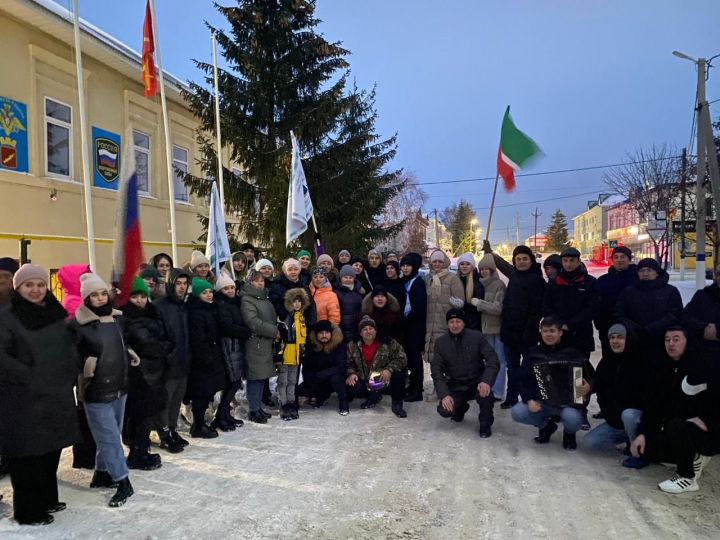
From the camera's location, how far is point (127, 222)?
4.87 metres

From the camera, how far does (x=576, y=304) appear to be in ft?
18.5

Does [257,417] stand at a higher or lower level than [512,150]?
lower

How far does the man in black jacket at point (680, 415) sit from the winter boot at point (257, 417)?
3.80m

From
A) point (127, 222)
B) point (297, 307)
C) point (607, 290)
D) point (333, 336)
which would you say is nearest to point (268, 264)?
point (297, 307)

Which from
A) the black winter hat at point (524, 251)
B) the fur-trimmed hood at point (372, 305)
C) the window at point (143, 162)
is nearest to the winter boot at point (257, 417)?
the fur-trimmed hood at point (372, 305)

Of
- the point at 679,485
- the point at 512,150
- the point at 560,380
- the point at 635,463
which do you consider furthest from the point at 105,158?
the point at 679,485

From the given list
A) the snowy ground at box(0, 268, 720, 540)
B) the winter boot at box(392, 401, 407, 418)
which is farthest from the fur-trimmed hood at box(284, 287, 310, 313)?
the winter boot at box(392, 401, 407, 418)

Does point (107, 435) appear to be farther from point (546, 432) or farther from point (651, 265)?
point (651, 265)

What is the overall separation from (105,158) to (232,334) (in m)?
8.11

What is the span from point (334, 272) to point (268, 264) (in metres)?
1.12

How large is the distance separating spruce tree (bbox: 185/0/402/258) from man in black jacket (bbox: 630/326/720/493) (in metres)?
8.41

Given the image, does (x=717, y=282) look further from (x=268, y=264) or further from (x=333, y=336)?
(x=268, y=264)

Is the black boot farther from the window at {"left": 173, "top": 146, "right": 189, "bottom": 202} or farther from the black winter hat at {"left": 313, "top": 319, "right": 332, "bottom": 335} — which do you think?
the window at {"left": 173, "top": 146, "right": 189, "bottom": 202}

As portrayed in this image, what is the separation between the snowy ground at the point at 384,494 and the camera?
340 cm
